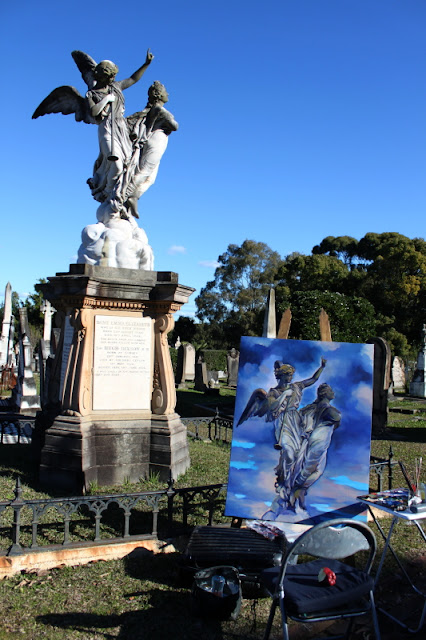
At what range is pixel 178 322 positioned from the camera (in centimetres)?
5678

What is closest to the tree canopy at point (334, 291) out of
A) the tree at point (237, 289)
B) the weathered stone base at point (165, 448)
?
the tree at point (237, 289)

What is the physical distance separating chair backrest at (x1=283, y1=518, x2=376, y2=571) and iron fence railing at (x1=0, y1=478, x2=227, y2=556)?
202 cm

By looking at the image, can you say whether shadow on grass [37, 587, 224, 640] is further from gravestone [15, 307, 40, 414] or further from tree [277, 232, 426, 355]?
tree [277, 232, 426, 355]

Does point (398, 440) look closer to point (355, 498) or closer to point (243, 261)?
point (355, 498)

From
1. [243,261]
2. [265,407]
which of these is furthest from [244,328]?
[265,407]

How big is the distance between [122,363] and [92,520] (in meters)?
2.29

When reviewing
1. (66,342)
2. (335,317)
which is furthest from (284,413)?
(335,317)

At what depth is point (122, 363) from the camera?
7480mm

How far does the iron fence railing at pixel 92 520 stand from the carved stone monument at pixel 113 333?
923mm

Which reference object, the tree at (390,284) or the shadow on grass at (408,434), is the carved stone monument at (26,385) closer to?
the shadow on grass at (408,434)

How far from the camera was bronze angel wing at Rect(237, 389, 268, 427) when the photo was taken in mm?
5246

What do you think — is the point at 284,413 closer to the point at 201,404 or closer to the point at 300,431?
the point at 300,431

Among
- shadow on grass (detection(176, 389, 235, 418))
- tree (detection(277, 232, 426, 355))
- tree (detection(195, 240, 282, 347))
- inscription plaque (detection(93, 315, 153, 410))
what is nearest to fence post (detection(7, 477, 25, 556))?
inscription plaque (detection(93, 315, 153, 410))

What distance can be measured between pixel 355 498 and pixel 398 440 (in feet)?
30.1
